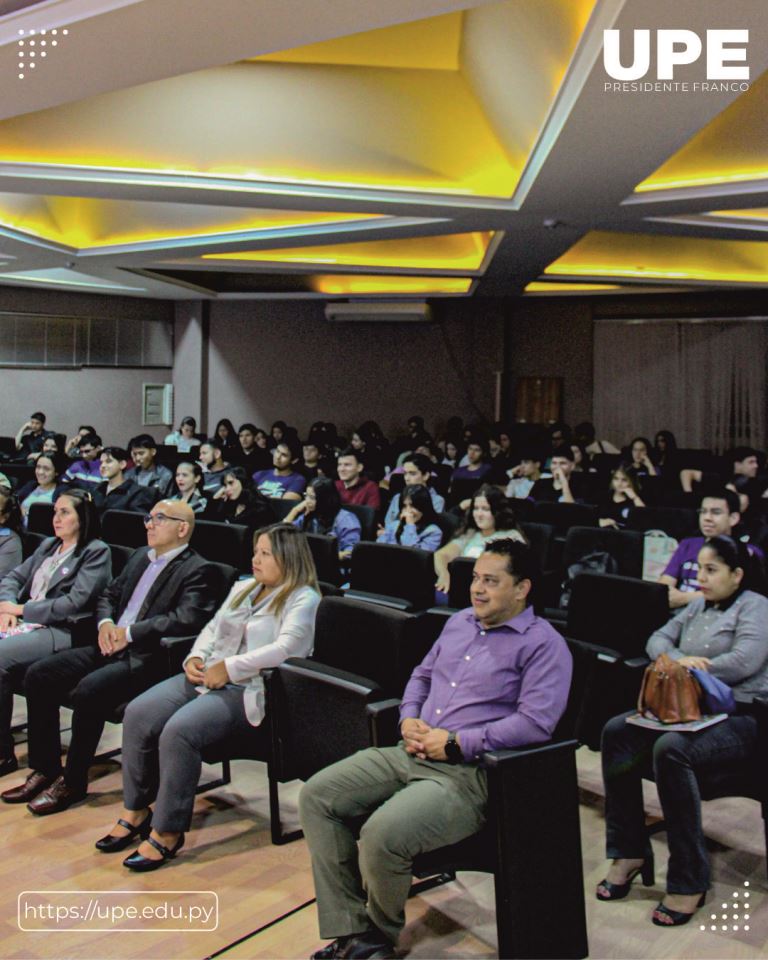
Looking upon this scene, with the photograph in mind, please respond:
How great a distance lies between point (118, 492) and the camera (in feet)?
23.5

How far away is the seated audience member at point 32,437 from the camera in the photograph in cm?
1063

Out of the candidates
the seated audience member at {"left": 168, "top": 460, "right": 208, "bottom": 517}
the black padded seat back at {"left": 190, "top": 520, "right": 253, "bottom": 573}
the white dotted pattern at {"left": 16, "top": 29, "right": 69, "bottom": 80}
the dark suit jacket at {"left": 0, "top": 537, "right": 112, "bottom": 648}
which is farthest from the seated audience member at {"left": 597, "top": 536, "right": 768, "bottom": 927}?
the seated audience member at {"left": 168, "top": 460, "right": 208, "bottom": 517}

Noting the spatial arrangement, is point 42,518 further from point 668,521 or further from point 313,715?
point 668,521

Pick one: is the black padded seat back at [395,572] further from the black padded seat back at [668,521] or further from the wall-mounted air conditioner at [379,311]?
the wall-mounted air conditioner at [379,311]

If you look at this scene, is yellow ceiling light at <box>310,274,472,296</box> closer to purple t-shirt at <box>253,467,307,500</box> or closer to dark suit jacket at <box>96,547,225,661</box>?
purple t-shirt at <box>253,467,307,500</box>

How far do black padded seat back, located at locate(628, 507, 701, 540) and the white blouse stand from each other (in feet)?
10.1

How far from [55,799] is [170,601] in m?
0.87

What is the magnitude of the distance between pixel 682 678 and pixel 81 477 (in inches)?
258

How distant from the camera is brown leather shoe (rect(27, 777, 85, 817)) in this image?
365 centimetres

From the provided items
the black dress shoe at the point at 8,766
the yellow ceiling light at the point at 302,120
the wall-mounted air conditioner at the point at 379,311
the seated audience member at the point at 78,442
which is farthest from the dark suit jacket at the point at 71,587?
the wall-mounted air conditioner at the point at 379,311

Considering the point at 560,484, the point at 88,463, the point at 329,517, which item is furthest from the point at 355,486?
the point at 88,463

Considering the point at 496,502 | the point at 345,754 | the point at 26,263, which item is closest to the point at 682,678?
the point at 345,754

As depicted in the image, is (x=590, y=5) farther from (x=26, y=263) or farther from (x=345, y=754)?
(x=26, y=263)

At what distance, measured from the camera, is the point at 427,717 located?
2.97m
